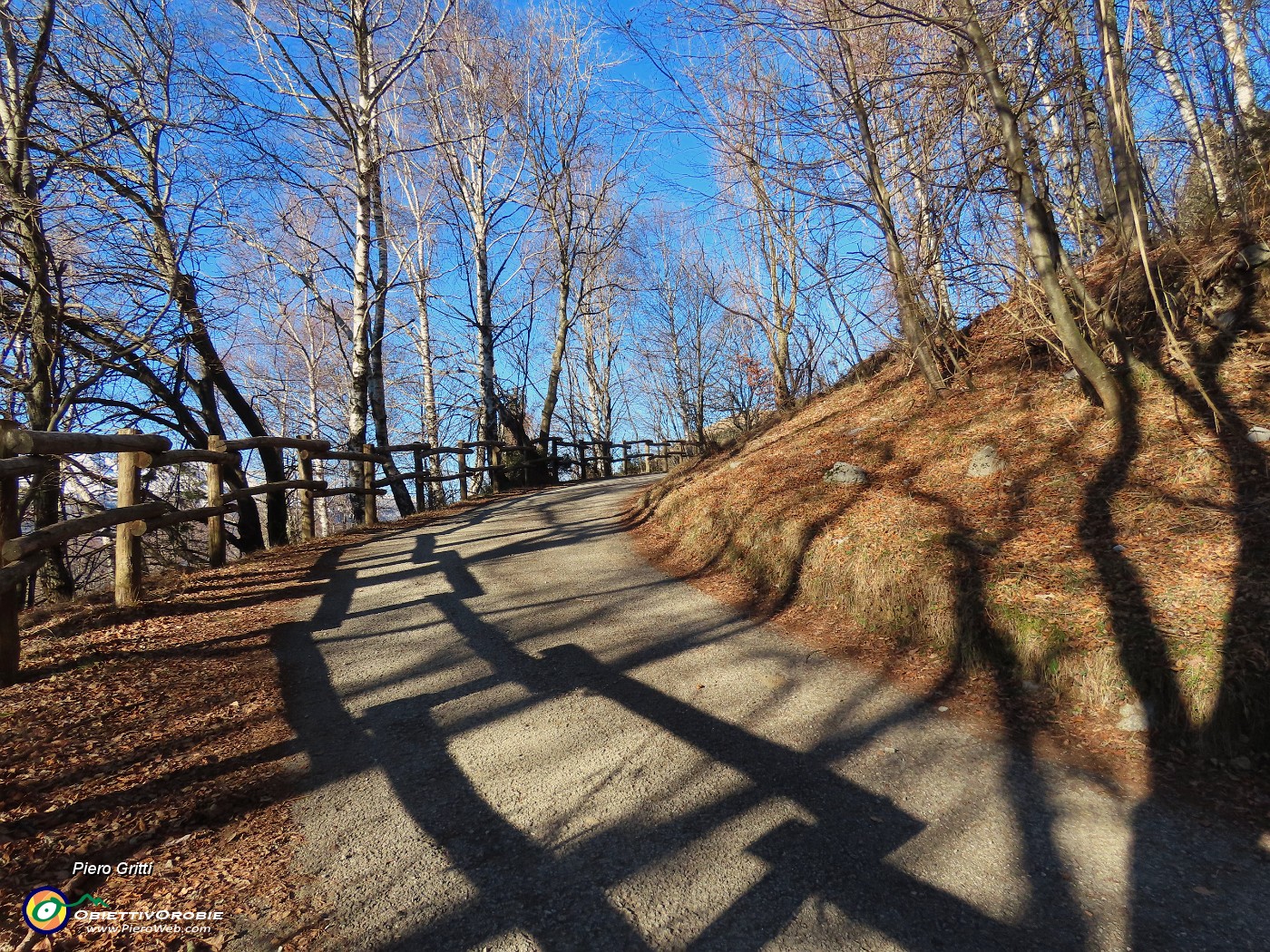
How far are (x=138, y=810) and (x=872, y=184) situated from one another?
7.77 m

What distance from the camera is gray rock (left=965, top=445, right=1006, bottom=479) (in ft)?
17.7

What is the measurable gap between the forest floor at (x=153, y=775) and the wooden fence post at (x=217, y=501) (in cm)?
164

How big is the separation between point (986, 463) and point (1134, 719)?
2808 mm

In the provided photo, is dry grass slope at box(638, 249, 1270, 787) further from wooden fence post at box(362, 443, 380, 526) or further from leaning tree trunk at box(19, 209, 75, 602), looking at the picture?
leaning tree trunk at box(19, 209, 75, 602)

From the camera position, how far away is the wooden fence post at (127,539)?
4.94m

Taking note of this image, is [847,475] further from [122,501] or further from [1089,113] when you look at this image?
[122,501]

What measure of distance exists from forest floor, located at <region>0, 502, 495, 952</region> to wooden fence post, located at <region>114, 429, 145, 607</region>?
184mm

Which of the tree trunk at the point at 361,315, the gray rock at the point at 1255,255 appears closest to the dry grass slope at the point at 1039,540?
the gray rock at the point at 1255,255

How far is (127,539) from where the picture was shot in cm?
504

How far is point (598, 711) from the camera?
11.4ft

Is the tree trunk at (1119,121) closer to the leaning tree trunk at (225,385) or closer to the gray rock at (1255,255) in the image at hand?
the gray rock at (1255,255)

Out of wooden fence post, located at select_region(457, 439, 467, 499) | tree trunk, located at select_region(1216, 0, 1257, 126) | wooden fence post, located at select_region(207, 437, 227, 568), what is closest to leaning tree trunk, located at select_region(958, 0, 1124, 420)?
tree trunk, located at select_region(1216, 0, 1257, 126)

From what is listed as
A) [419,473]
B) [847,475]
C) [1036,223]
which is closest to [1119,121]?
[1036,223]

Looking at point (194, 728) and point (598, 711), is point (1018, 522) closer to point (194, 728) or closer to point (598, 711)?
point (598, 711)
